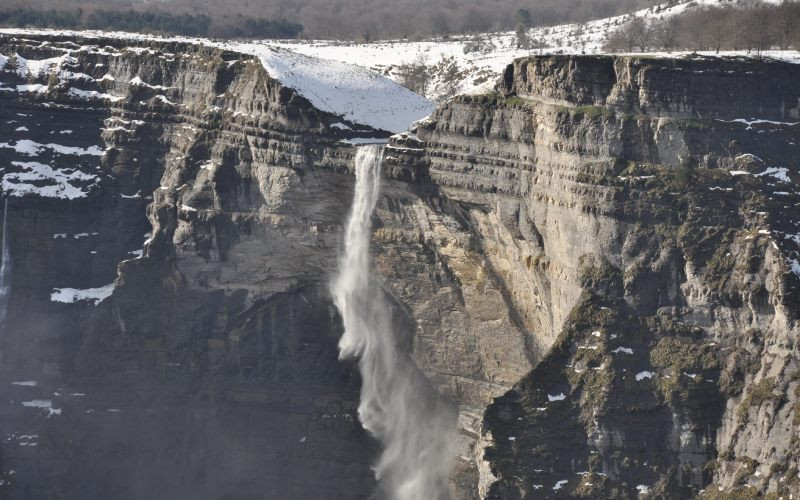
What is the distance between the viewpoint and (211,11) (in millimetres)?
117438

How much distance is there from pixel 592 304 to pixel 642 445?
15.5 ft

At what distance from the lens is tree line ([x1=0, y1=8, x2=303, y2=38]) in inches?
3920

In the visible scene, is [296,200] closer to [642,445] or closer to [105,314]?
[105,314]

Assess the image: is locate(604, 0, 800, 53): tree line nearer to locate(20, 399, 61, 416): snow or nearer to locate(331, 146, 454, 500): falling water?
locate(331, 146, 454, 500): falling water

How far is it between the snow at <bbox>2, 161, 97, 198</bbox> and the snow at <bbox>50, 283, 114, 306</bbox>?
220 cm

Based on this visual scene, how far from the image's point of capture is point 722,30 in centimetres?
7581

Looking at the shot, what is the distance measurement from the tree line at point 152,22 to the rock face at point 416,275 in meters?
15.9

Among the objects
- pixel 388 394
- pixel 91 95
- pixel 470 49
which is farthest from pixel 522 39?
pixel 388 394

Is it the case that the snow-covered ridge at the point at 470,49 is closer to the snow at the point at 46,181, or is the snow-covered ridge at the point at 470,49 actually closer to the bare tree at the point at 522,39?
the bare tree at the point at 522,39

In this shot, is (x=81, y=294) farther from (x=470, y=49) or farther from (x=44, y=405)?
(x=470, y=49)

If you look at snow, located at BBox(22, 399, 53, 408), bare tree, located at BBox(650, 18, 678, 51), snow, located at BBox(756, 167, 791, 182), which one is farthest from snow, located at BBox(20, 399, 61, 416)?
snow, located at BBox(756, 167, 791, 182)

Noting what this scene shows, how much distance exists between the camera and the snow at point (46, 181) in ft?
265

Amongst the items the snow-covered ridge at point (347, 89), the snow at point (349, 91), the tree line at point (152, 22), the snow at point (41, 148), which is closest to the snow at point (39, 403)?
the snow at point (41, 148)

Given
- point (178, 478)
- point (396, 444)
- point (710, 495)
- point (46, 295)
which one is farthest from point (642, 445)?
point (46, 295)
